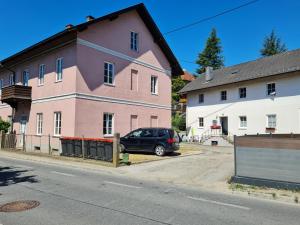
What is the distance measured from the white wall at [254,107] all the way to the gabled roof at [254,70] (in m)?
0.67

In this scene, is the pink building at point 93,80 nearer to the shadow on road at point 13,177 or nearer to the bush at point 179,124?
the shadow on road at point 13,177

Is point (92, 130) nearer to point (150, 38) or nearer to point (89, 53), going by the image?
point (89, 53)

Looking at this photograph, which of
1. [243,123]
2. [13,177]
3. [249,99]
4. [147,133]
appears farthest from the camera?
[243,123]

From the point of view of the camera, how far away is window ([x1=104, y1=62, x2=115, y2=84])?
20.6 meters

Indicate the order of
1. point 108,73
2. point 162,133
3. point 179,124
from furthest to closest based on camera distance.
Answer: point 179,124, point 108,73, point 162,133

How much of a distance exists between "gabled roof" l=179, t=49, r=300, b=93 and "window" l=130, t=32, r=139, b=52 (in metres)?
11.7

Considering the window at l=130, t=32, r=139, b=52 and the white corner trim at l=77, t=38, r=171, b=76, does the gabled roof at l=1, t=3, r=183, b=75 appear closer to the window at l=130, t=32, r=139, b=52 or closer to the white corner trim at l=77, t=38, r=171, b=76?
the white corner trim at l=77, t=38, r=171, b=76

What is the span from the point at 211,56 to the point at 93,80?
4189 centimetres

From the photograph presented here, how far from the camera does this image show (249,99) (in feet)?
93.3

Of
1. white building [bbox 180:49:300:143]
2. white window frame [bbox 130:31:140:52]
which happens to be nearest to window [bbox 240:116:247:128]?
white building [bbox 180:49:300:143]

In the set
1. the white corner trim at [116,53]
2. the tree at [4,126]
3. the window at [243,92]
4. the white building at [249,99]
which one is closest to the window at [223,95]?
the white building at [249,99]

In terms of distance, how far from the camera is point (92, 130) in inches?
750

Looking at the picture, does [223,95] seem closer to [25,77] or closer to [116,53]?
[116,53]

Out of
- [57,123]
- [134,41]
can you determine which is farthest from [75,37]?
[134,41]
